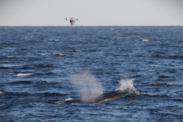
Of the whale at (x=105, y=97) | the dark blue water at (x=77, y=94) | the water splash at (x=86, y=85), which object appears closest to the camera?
the dark blue water at (x=77, y=94)

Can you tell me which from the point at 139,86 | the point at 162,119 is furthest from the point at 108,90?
the point at 162,119

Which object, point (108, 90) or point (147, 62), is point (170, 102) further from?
point (147, 62)

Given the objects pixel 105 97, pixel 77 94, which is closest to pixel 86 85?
pixel 77 94

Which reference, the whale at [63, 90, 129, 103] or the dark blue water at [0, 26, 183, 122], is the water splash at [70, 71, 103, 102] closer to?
the whale at [63, 90, 129, 103]

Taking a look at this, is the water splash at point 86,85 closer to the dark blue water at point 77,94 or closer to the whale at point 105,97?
the whale at point 105,97

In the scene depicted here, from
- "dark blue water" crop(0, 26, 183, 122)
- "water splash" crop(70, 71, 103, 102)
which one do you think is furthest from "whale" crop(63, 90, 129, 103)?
"dark blue water" crop(0, 26, 183, 122)

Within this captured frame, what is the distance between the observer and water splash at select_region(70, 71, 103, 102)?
25.7 meters

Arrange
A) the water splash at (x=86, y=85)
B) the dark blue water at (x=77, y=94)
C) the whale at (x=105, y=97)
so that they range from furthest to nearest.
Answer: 1. the water splash at (x=86, y=85)
2. the whale at (x=105, y=97)
3. the dark blue water at (x=77, y=94)

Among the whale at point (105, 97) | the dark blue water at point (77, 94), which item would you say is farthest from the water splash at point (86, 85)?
the dark blue water at point (77, 94)

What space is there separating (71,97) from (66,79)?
8.16 m

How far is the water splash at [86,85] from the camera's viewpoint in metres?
25.7

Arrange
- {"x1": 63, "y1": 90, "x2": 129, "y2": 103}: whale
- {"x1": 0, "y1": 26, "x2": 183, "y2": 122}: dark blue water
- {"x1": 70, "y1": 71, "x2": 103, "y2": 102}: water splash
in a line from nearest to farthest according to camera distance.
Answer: {"x1": 0, "y1": 26, "x2": 183, "y2": 122}: dark blue water, {"x1": 63, "y1": 90, "x2": 129, "y2": 103}: whale, {"x1": 70, "y1": 71, "x2": 103, "y2": 102}: water splash

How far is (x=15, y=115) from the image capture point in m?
20.2

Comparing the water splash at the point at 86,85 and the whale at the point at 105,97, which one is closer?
the whale at the point at 105,97
